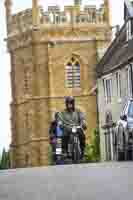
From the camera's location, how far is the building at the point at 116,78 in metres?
48.4

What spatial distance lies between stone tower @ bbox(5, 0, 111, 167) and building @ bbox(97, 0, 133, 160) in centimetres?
2552

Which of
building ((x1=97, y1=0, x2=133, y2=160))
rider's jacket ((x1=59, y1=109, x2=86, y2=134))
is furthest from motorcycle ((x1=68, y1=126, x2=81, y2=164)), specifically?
building ((x1=97, y1=0, x2=133, y2=160))

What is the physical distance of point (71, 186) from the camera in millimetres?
13531

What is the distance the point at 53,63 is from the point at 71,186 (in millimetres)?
70779

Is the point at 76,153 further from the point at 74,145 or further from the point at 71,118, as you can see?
the point at 71,118

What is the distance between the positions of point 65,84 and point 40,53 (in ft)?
10.5

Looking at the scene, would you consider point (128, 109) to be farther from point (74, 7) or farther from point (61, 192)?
point (74, 7)

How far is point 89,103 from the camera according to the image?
8462 cm

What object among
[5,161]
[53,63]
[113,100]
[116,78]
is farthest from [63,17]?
[116,78]

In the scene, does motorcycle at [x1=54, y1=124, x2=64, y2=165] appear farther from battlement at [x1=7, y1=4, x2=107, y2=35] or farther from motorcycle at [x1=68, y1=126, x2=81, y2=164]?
battlement at [x1=7, y1=4, x2=107, y2=35]

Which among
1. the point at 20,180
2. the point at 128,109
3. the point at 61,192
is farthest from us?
the point at 128,109

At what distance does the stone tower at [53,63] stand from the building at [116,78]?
25521 mm

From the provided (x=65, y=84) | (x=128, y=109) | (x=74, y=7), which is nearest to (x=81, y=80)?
(x=65, y=84)

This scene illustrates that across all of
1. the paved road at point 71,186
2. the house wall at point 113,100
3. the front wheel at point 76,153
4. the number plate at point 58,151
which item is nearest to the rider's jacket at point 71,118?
the front wheel at point 76,153
